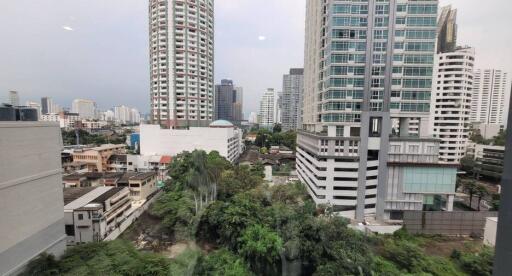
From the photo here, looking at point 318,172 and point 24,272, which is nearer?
point 24,272

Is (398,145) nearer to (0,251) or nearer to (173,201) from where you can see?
(173,201)

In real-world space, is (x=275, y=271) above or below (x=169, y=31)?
below

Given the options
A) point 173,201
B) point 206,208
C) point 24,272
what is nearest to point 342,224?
point 206,208

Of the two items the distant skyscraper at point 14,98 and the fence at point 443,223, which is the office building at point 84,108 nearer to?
the distant skyscraper at point 14,98

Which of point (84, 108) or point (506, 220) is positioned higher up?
point (84, 108)

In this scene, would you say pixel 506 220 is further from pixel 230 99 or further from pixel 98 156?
pixel 98 156

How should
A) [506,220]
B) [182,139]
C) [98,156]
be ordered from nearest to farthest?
1. [506,220]
2. [98,156]
3. [182,139]

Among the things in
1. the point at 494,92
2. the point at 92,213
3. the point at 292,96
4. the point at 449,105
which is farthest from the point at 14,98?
the point at 449,105

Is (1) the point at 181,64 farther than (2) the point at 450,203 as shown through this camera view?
Yes
